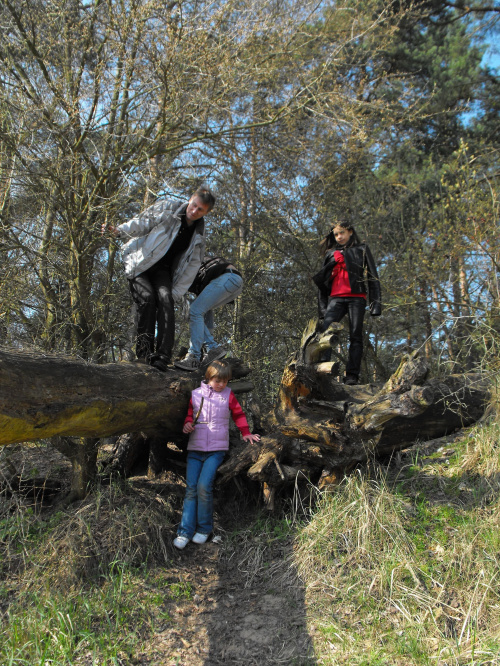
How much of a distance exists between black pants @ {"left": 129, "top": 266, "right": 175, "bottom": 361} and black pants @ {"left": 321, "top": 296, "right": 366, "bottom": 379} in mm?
1629

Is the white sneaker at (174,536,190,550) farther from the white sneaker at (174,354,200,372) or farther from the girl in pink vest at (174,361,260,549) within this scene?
the white sneaker at (174,354,200,372)

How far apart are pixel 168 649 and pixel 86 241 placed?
3213 millimetres

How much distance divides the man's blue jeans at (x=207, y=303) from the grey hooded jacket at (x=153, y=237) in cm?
26

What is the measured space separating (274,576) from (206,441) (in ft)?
3.61

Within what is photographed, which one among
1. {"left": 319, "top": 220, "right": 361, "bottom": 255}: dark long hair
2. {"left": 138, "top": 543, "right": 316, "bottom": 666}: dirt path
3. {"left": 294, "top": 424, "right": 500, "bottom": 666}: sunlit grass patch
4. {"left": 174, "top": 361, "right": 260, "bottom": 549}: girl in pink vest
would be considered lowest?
{"left": 138, "top": 543, "right": 316, "bottom": 666}: dirt path

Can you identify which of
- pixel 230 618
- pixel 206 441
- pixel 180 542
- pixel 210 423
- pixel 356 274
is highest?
pixel 356 274

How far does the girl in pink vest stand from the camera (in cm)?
386

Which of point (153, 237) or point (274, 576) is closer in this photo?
point (274, 576)

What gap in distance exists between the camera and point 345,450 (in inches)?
154

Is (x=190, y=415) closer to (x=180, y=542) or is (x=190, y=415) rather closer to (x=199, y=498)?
(x=199, y=498)

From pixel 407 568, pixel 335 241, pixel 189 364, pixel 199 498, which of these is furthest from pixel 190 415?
pixel 335 241

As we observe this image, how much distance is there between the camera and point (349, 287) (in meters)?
5.00

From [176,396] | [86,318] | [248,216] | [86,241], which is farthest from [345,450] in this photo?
[248,216]

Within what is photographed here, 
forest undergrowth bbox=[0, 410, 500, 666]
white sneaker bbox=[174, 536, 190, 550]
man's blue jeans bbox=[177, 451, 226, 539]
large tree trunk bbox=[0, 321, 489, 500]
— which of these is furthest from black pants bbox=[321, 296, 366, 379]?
white sneaker bbox=[174, 536, 190, 550]
